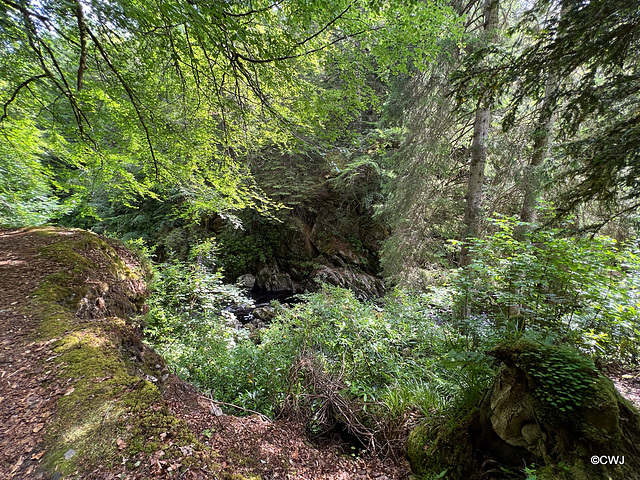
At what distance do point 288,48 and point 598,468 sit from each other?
3774 mm

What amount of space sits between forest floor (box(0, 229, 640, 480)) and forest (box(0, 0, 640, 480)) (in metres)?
0.17

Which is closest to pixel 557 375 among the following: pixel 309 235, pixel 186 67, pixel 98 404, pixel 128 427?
pixel 128 427

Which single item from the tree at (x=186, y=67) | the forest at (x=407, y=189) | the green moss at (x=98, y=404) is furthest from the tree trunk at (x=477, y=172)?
the green moss at (x=98, y=404)

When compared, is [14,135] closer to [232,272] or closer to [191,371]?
[191,371]

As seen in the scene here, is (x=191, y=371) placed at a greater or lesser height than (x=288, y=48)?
lesser

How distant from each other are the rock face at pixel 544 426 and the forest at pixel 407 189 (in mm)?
12

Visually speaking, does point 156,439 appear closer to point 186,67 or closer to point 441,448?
point 441,448

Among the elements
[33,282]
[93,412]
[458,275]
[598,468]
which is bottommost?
[598,468]

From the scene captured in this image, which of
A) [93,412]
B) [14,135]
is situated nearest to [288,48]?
[93,412]

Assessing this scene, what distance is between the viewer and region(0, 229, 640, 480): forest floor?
131cm

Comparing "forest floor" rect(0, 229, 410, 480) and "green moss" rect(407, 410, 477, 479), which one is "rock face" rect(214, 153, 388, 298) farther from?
"forest floor" rect(0, 229, 410, 480)

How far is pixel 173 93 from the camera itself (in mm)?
4148

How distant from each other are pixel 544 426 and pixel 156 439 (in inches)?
94.6

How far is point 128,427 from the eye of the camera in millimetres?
1467
